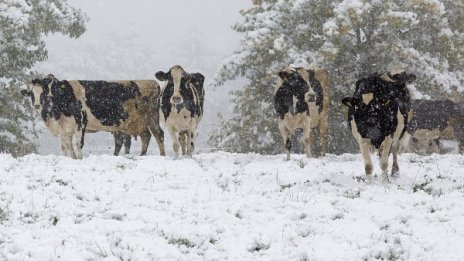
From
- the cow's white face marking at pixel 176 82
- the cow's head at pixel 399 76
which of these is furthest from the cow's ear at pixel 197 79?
the cow's head at pixel 399 76

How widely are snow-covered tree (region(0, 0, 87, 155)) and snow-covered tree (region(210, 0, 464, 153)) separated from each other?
19.9 feet

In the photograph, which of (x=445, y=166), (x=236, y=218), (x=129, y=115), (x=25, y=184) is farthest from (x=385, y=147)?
(x=129, y=115)

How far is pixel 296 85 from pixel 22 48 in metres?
8.82

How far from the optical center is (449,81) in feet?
62.0

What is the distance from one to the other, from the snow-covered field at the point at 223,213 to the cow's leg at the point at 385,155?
36 centimetres

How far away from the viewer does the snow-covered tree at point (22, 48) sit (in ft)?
55.3

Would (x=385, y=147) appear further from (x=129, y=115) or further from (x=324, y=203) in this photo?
(x=129, y=115)

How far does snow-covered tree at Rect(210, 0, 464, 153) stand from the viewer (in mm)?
18391

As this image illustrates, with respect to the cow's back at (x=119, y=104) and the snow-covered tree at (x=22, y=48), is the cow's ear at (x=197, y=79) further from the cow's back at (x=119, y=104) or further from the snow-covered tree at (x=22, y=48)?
the snow-covered tree at (x=22, y=48)

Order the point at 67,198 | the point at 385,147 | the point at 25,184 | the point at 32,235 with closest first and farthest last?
the point at 32,235 < the point at 67,198 < the point at 25,184 < the point at 385,147

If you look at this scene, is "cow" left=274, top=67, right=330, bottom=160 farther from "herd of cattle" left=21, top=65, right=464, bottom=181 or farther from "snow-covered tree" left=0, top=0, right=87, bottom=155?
"snow-covered tree" left=0, top=0, right=87, bottom=155

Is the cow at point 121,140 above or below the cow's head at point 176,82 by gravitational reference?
below

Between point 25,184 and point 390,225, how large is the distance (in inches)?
209

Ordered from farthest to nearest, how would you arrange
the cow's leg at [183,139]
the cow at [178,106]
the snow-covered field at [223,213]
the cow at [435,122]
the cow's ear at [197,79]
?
the cow at [435,122] < the cow's ear at [197,79] < the cow's leg at [183,139] < the cow at [178,106] < the snow-covered field at [223,213]
